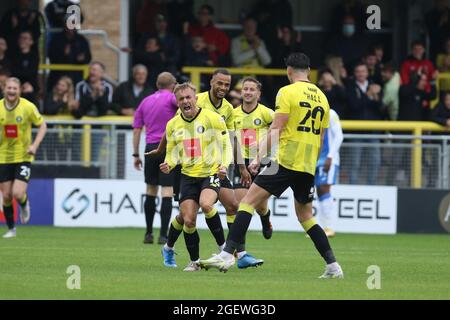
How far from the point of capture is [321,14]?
1049 inches

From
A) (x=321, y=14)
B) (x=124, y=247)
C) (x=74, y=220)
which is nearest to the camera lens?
(x=124, y=247)

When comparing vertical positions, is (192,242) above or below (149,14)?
below

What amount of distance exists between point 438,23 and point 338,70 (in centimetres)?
278

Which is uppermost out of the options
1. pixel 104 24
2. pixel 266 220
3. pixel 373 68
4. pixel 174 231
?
pixel 104 24

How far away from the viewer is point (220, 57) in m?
23.9

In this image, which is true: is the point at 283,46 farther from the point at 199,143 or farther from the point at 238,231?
the point at 238,231

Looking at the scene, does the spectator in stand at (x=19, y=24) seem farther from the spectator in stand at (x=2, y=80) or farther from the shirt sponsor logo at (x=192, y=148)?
the shirt sponsor logo at (x=192, y=148)

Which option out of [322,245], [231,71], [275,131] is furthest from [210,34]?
[322,245]

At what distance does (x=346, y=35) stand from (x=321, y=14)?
247 cm

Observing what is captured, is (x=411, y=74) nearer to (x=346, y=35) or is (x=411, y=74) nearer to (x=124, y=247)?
(x=346, y=35)

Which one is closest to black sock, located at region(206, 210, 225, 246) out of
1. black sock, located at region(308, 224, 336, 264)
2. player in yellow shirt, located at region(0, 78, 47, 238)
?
black sock, located at region(308, 224, 336, 264)

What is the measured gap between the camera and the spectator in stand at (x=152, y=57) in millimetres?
22625

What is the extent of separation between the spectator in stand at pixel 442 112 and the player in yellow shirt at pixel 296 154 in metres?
9.77
